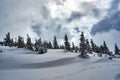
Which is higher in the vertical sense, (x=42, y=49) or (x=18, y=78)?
(x=42, y=49)

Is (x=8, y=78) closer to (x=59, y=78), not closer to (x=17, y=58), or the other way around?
(x=59, y=78)

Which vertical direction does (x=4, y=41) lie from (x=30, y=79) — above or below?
above

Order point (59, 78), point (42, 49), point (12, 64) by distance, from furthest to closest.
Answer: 1. point (42, 49)
2. point (12, 64)
3. point (59, 78)

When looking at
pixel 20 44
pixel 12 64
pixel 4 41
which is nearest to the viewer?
pixel 12 64

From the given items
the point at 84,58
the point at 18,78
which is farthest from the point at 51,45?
the point at 18,78

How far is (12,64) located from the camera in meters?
44.4

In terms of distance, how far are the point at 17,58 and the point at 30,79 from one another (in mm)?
23409

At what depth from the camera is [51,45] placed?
11750 cm

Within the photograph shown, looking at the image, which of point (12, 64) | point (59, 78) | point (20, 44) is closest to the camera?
point (59, 78)

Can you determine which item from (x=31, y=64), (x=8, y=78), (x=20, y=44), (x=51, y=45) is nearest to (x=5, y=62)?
(x=31, y=64)

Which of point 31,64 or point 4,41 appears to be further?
point 4,41

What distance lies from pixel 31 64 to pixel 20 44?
55.1m

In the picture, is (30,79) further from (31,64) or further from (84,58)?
(84,58)

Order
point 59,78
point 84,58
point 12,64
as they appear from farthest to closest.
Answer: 1. point 84,58
2. point 12,64
3. point 59,78
